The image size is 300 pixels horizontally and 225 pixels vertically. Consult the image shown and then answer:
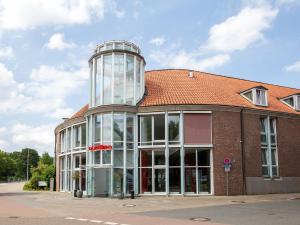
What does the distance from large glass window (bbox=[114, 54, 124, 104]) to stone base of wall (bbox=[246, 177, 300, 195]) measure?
10975 mm

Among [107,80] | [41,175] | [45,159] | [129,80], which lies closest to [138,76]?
[129,80]

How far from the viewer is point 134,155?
29812 mm

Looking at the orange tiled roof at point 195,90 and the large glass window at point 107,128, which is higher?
the orange tiled roof at point 195,90


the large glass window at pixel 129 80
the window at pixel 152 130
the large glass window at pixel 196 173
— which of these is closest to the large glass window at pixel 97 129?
the large glass window at pixel 129 80

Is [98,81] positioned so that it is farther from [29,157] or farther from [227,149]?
[29,157]

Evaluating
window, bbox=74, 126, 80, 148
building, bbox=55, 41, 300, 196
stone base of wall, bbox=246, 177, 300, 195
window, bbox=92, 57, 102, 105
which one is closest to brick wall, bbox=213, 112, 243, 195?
building, bbox=55, 41, 300, 196

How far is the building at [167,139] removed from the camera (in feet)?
96.6

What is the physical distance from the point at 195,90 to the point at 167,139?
517 cm

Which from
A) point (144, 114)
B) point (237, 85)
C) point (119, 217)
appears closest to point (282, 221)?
point (119, 217)

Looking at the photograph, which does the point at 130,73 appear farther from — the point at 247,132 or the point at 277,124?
the point at 277,124

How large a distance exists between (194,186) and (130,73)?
932 cm

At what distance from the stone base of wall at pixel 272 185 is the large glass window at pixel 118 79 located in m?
11.0

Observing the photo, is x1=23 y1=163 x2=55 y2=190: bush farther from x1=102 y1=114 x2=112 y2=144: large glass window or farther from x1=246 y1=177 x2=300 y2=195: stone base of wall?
x1=246 y1=177 x2=300 y2=195: stone base of wall

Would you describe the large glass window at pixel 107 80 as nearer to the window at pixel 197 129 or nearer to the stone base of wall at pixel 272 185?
the window at pixel 197 129
